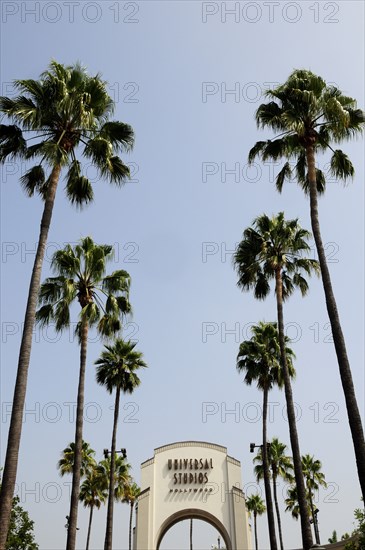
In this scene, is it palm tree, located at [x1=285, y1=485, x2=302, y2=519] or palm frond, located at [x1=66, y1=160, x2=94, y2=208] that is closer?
palm frond, located at [x1=66, y1=160, x2=94, y2=208]

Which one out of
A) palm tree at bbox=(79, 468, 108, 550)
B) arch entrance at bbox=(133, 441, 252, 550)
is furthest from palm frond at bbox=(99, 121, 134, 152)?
palm tree at bbox=(79, 468, 108, 550)

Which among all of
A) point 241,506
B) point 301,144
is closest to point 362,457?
point 301,144

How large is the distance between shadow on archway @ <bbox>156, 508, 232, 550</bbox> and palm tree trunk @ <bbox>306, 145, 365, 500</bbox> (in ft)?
91.9

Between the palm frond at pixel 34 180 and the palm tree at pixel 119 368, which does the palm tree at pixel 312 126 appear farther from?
the palm tree at pixel 119 368

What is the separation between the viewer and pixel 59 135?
16.4m

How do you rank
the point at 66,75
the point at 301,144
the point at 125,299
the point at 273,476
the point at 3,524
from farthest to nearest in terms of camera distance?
the point at 273,476 → the point at 125,299 → the point at 301,144 → the point at 66,75 → the point at 3,524

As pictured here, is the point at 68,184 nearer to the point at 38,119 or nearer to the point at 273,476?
the point at 38,119

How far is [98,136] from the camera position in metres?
17.8

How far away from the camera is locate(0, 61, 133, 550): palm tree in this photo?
1543 cm

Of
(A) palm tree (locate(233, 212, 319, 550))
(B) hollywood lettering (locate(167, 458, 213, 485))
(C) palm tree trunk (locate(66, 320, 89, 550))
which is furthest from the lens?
(B) hollywood lettering (locate(167, 458, 213, 485))

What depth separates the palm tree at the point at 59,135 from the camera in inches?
607

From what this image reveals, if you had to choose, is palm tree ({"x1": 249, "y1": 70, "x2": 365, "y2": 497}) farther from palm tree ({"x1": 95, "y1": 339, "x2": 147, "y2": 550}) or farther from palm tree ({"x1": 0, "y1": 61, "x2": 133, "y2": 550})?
palm tree ({"x1": 95, "y1": 339, "x2": 147, "y2": 550})

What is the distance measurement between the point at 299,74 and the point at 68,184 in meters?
9.60

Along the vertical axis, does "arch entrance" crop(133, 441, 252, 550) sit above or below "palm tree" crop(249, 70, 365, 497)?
below
